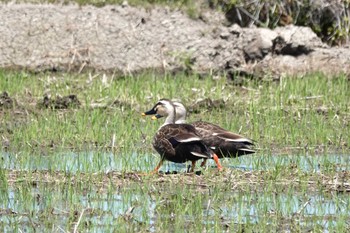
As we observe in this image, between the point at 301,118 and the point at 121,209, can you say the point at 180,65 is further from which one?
the point at 121,209

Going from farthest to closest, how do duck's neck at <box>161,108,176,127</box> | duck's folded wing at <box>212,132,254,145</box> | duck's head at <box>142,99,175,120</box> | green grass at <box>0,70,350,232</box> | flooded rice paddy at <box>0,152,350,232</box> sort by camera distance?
duck's head at <box>142,99,175,120</box>, duck's neck at <box>161,108,176,127</box>, duck's folded wing at <box>212,132,254,145</box>, green grass at <box>0,70,350,232</box>, flooded rice paddy at <box>0,152,350,232</box>

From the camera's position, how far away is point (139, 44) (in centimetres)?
2022

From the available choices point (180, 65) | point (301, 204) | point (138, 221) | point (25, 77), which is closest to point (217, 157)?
point (301, 204)

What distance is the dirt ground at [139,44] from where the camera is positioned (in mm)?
19422

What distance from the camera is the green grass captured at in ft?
28.8

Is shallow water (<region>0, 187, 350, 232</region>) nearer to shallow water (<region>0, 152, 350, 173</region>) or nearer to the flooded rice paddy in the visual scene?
the flooded rice paddy

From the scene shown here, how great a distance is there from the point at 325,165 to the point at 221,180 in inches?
50.8

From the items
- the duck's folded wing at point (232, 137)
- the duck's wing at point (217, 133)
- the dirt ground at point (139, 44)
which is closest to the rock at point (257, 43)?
the dirt ground at point (139, 44)

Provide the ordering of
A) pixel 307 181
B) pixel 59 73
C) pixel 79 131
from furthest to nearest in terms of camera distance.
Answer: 1. pixel 59 73
2. pixel 79 131
3. pixel 307 181

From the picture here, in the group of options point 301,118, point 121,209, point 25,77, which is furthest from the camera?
point 25,77

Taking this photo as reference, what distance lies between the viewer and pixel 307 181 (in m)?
10.3

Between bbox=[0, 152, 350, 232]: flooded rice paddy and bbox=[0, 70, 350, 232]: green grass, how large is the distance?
1 cm

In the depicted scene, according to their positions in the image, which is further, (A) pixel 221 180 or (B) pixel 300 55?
(B) pixel 300 55

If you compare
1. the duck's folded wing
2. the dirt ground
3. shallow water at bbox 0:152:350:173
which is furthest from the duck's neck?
the dirt ground
